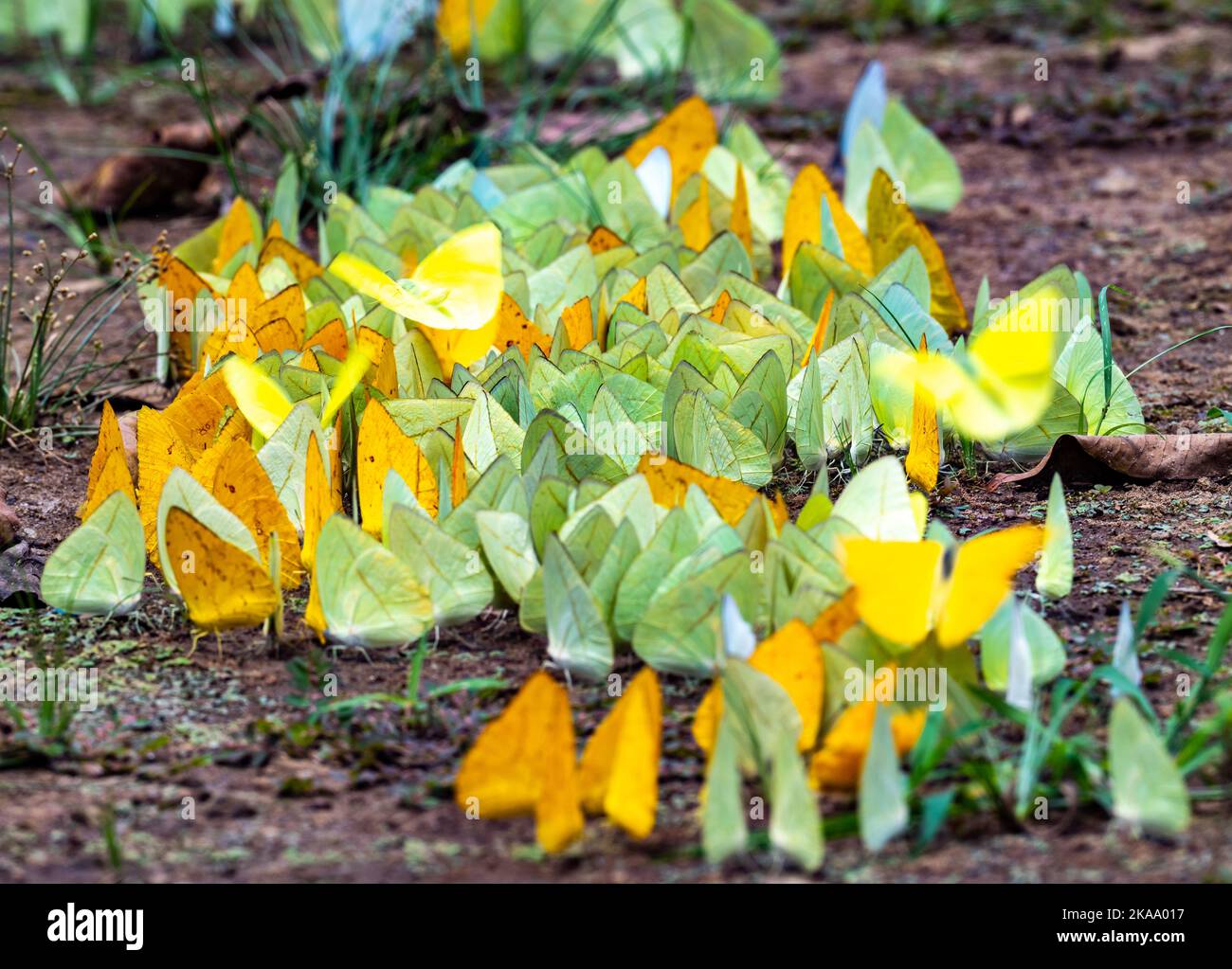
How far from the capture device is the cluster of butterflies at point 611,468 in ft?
4.11

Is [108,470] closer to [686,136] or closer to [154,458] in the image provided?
[154,458]

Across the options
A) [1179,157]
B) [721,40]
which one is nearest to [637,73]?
[721,40]

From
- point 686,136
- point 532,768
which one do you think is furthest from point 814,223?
point 532,768

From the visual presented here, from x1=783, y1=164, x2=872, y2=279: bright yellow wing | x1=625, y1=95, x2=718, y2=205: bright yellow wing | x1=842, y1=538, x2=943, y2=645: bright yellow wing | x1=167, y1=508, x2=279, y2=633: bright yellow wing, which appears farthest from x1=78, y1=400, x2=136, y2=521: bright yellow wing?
x1=625, y1=95, x2=718, y2=205: bright yellow wing

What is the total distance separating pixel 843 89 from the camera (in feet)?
12.0

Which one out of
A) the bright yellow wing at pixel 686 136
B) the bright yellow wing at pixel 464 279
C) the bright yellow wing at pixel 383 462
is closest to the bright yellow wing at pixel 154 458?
the bright yellow wing at pixel 383 462

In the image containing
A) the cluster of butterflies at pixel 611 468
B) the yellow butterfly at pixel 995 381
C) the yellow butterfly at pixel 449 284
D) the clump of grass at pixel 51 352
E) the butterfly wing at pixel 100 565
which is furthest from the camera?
the clump of grass at pixel 51 352

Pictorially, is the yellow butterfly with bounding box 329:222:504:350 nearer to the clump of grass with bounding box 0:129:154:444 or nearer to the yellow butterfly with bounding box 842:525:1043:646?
the clump of grass with bounding box 0:129:154:444

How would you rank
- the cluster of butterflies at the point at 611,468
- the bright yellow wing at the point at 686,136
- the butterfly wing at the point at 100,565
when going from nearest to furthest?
the cluster of butterflies at the point at 611,468, the butterfly wing at the point at 100,565, the bright yellow wing at the point at 686,136

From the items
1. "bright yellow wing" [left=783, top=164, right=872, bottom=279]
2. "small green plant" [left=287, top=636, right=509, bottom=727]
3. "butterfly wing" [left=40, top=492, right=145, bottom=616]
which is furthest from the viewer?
"bright yellow wing" [left=783, top=164, right=872, bottom=279]

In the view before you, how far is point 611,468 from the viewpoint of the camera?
1.71 m

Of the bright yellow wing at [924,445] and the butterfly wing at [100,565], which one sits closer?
the butterfly wing at [100,565]

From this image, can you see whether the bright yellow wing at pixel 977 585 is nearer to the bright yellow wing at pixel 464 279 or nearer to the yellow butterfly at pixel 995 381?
the yellow butterfly at pixel 995 381

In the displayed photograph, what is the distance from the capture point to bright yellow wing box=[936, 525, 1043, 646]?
1301 mm
